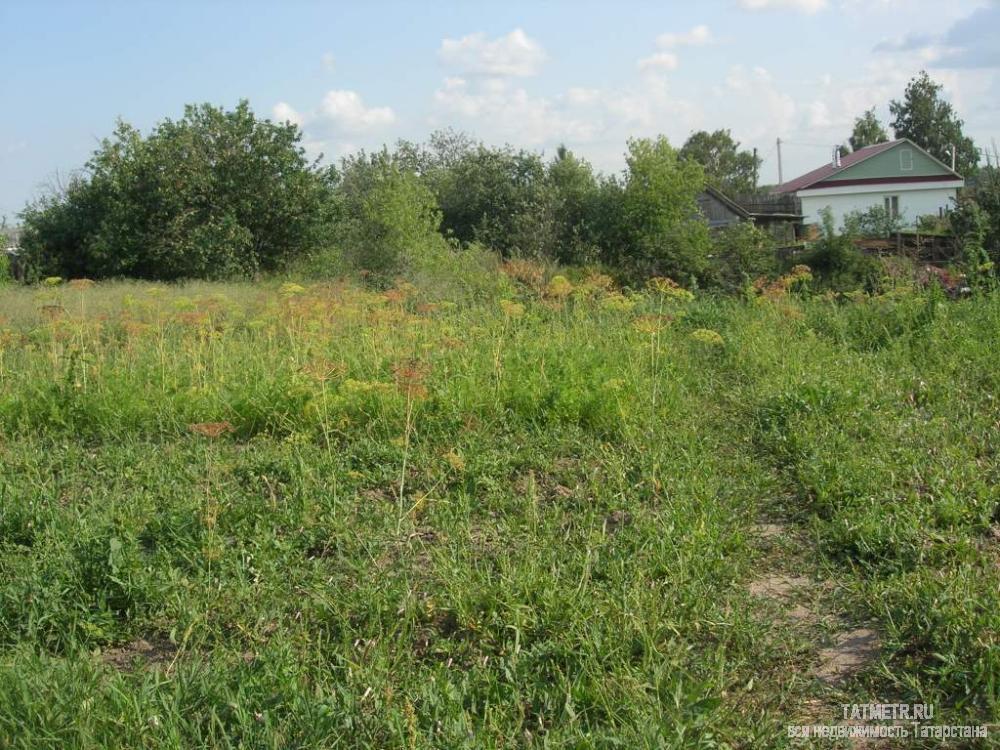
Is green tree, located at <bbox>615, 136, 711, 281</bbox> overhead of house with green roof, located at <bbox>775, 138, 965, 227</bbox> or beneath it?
beneath

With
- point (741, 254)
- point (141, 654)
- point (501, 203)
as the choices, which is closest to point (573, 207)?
point (501, 203)

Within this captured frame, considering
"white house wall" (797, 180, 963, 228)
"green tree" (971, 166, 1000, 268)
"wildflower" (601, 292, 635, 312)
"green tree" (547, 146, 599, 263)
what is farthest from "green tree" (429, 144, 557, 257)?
"white house wall" (797, 180, 963, 228)

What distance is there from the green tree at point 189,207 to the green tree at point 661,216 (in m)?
8.76

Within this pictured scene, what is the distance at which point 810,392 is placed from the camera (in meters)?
5.64

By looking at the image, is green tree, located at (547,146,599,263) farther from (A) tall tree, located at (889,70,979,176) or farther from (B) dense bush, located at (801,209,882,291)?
(A) tall tree, located at (889,70,979,176)

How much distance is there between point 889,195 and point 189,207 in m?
39.9

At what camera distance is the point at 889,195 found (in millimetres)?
49500

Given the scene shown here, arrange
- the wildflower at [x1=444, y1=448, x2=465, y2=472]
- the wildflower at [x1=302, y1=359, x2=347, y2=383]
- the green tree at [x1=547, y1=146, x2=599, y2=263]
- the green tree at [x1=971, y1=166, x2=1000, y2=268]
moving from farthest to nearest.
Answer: the green tree at [x1=547, y1=146, x2=599, y2=263] < the green tree at [x1=971, y1=166, x2=1000, y2=268] < the wildflower at [x1=302, y1=359, x2=347, y2=383] < the wildflower at [x1=444, y1=448, x2=465, y2=472]

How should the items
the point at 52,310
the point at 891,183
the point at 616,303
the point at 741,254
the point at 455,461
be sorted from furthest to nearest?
1. the point at 891,183
2. the point at 741,254
3. the point at 616,303
4. the point at 52,310
5. the point at 455,461

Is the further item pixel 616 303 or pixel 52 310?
pixel 616 303

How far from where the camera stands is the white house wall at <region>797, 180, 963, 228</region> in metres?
48.9

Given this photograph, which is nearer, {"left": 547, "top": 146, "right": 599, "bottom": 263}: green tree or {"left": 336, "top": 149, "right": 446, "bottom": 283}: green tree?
{"left": 336, "top": 149, "right": 446, "bottom": 283}: green tree

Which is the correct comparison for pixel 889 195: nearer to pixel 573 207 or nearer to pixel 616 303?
pixel 573 207

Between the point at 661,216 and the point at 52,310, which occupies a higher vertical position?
the point at 661,216
